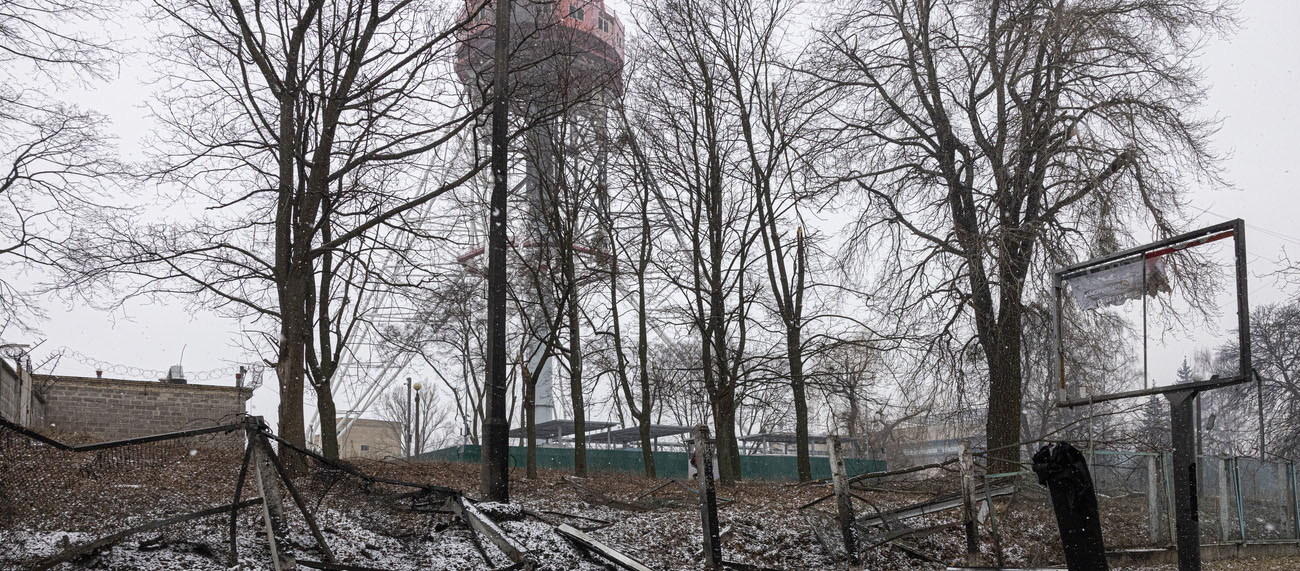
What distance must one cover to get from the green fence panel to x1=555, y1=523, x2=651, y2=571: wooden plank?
24.0 meters

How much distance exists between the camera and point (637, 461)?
122 ft

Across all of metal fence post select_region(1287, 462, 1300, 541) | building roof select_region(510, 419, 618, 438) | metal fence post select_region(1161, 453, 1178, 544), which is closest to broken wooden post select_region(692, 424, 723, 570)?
metal fence post select_region(1161, 453, 1178, 544)

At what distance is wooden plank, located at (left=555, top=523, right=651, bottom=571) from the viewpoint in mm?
9172

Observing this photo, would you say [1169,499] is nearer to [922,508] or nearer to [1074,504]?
[922,508]

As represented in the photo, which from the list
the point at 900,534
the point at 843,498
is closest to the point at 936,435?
the point at 900,534

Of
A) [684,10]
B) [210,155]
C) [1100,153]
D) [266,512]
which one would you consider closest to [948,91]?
[1100,153]

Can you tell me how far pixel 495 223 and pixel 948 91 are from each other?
11190 mm

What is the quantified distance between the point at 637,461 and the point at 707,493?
91.9 ft

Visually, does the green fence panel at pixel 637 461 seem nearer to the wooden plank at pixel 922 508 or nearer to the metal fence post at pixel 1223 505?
the metal fence post at pixel 1223 505

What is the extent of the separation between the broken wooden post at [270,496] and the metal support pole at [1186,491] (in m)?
6.73

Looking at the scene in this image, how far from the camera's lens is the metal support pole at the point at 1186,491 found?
6.96m

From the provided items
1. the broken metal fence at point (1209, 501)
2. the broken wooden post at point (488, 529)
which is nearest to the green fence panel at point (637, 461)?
the broken metal fence at point (1209, 501)

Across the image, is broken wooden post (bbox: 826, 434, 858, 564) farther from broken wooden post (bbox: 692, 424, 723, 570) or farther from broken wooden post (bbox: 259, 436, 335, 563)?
broken wooden post (bbox: 259, 436, 335, 563)

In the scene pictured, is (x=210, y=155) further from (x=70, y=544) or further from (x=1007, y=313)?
(x=1007, y=313)
